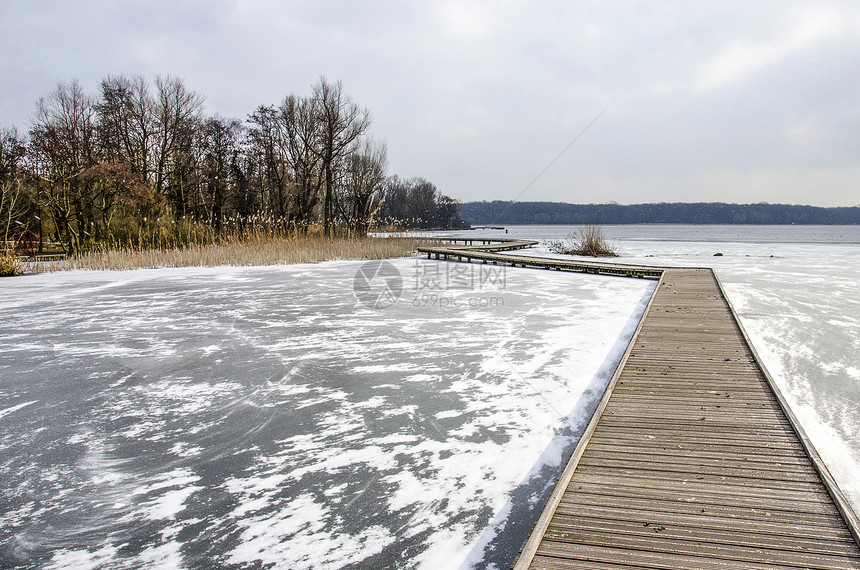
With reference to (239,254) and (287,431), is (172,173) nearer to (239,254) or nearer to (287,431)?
(239,254)

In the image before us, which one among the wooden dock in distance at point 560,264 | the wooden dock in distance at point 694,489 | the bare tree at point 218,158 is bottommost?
the wooden dock in distance at point 694,489

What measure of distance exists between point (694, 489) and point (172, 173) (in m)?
23.0

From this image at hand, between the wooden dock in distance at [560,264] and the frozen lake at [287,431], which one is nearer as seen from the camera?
the frozen lake at [287,431]

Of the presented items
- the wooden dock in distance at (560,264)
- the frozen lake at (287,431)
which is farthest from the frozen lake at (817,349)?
the wooden dock in distance at (560,264)

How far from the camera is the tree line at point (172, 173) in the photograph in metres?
15.3

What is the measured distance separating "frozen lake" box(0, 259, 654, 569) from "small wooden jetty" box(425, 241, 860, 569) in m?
0.25

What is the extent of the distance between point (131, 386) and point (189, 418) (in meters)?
0.95

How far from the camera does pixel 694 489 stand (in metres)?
2.14

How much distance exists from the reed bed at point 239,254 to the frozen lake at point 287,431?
6.41m

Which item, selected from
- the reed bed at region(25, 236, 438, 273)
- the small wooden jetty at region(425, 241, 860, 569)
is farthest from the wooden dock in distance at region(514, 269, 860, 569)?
the reed bed at region(25, 236, 438, 273)

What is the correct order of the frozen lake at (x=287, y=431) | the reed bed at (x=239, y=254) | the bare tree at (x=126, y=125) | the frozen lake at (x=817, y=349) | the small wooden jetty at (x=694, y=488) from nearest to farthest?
the small wooden jetty at (x=694, y=488) → the frozen lake at (x=287, y=431) → the frozen lake at (x=817, y=349) → the reed bed at (x=239, y=254) → the bare tree at (x=126, y=125)

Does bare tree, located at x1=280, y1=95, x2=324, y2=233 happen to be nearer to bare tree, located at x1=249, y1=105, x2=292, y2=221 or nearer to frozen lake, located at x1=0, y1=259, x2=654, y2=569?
bare tree, located at x1=249, y1=105, x2=292, y2=221

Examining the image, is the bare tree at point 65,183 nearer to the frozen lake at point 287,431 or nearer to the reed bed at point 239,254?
the reed bed at point 239,254

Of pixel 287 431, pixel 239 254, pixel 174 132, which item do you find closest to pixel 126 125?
pixel 174 132
